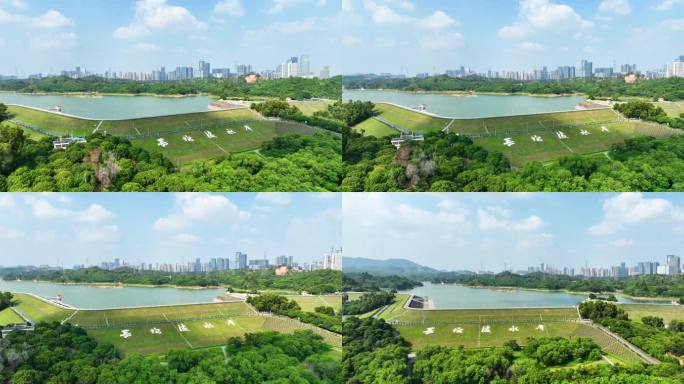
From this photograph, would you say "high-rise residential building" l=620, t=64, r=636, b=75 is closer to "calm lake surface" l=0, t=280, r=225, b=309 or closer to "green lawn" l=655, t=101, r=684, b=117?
"green lawn" l=655, t=101, r=684, b=117

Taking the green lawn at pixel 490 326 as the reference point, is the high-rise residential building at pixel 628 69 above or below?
above

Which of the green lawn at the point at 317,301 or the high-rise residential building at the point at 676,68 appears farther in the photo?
the high-rise residential building at the point at 676,68

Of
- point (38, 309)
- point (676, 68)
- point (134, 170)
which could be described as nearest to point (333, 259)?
point (134, 170)

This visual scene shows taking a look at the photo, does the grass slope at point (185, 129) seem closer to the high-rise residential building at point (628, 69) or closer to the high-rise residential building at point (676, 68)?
the high-rise residential building at point (628, 69)

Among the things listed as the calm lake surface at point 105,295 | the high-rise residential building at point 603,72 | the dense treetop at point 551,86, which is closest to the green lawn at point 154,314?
the calm lake surface at point 105,295

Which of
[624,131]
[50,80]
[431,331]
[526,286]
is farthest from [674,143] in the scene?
[50,80]

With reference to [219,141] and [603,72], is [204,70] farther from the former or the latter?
[603,72]

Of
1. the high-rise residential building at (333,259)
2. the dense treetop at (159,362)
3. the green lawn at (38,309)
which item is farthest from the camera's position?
the high-rise residential building at (333,259)
